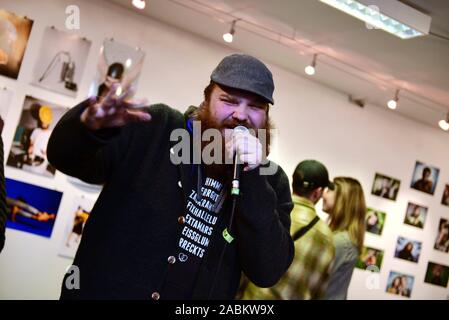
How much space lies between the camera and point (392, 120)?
19.0 feet

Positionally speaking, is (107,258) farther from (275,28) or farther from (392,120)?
(392,120)

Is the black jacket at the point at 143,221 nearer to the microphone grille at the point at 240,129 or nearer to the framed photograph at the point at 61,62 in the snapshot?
the microphone grille at the point at 240,129

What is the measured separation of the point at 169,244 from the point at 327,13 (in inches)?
107

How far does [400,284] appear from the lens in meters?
5.94

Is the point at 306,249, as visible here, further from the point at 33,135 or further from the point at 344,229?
the point at 33,135

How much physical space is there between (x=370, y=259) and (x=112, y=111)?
16.6ft

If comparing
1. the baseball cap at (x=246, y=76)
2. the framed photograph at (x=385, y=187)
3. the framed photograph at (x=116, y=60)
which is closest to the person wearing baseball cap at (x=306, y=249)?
the baseball cap at (x=246, y=76)

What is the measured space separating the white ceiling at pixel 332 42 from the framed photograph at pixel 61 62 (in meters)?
0.50

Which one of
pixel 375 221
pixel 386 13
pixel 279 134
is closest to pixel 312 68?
pixel 279 134

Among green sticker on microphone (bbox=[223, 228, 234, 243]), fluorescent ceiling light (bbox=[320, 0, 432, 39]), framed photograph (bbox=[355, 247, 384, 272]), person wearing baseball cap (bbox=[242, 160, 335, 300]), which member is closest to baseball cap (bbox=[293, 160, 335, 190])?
person wearing baseball cap (bbox=[242, 160, 335, 300])

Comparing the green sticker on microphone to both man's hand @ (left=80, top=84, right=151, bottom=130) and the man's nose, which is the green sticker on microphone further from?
man's hand @ (left=80, top=84, right=151, bottom=130)

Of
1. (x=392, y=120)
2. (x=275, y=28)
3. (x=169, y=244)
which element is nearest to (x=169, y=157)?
(x=169, y=244)

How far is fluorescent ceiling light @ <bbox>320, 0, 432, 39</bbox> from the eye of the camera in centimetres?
320

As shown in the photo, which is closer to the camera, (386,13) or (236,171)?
(236,171)
